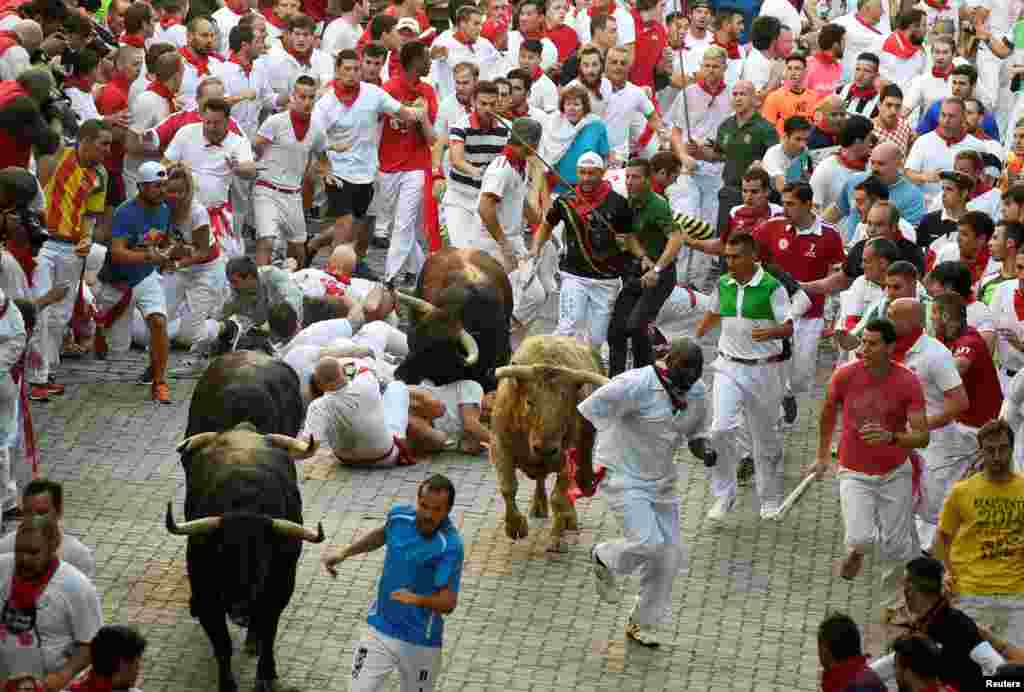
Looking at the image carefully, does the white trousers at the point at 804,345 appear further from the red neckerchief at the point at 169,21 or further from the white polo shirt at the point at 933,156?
the red neckerchief at the point at 169,21

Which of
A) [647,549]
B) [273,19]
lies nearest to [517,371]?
[647,549]

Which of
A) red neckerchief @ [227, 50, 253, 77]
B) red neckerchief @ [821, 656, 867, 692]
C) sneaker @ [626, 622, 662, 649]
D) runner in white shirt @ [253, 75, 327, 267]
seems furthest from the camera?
red neckerchief @ [227, 50, 253, 77]

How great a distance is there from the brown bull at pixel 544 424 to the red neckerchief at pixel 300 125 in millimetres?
5555

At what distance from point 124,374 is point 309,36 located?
4.92 m

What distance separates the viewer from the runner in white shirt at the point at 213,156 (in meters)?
18.0

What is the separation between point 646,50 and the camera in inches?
899

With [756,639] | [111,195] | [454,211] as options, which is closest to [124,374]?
[111,195]

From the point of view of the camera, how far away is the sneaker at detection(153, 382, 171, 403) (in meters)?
16.3

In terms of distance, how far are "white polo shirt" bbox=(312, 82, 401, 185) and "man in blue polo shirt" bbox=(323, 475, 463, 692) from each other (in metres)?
9.11

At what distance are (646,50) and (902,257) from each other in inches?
323

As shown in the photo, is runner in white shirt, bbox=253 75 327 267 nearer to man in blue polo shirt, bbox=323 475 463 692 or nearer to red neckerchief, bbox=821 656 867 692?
man in blue polo shirt, bbox=323 475 463 692

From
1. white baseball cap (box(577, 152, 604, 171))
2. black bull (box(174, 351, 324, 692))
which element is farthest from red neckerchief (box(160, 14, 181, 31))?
black bull (box(174, 351, 324, 692))

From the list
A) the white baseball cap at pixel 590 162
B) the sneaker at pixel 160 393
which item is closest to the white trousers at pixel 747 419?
the white baseball cap at pixel 590 162

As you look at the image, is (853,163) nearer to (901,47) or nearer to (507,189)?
(507,189)
